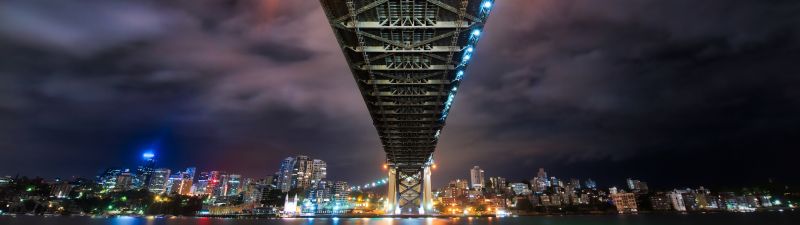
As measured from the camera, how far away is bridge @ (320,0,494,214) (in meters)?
16.7

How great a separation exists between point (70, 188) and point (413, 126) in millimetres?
150787

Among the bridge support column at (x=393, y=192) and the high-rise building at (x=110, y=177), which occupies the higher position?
the high-rise building at (x=110, y=177)

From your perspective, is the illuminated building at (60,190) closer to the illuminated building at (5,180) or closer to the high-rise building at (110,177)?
the illuminated building at (5,180)

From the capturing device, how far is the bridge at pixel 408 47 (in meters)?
16.7

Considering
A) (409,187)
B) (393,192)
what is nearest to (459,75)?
(393,192)

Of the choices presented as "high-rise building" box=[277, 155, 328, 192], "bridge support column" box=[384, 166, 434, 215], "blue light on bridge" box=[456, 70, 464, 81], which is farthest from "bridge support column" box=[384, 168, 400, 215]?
"high-rise building" box=[277, 155, 328, 192]

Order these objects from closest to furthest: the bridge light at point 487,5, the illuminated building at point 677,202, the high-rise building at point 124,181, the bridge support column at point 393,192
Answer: the bridge light at point 487,5 → the bridge support column at point 393,192 → the illuminated building at point 677,202 → the high-rise building at point 124,181

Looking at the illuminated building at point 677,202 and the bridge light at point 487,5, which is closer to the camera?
the bridge light at point 487,5

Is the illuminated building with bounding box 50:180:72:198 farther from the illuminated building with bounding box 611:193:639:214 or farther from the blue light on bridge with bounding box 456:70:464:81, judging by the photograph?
the illuminated building with bounding box 611:193:639:214

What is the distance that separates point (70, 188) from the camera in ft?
454

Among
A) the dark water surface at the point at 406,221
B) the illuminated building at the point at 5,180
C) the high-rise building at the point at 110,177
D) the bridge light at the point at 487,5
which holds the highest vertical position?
the high-rise building at the point at 110,177

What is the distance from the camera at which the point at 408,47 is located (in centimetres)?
1942

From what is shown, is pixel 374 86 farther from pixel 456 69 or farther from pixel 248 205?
pixel 248 205

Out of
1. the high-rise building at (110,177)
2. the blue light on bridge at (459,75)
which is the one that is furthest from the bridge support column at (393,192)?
the high-rise building at (110,177)
